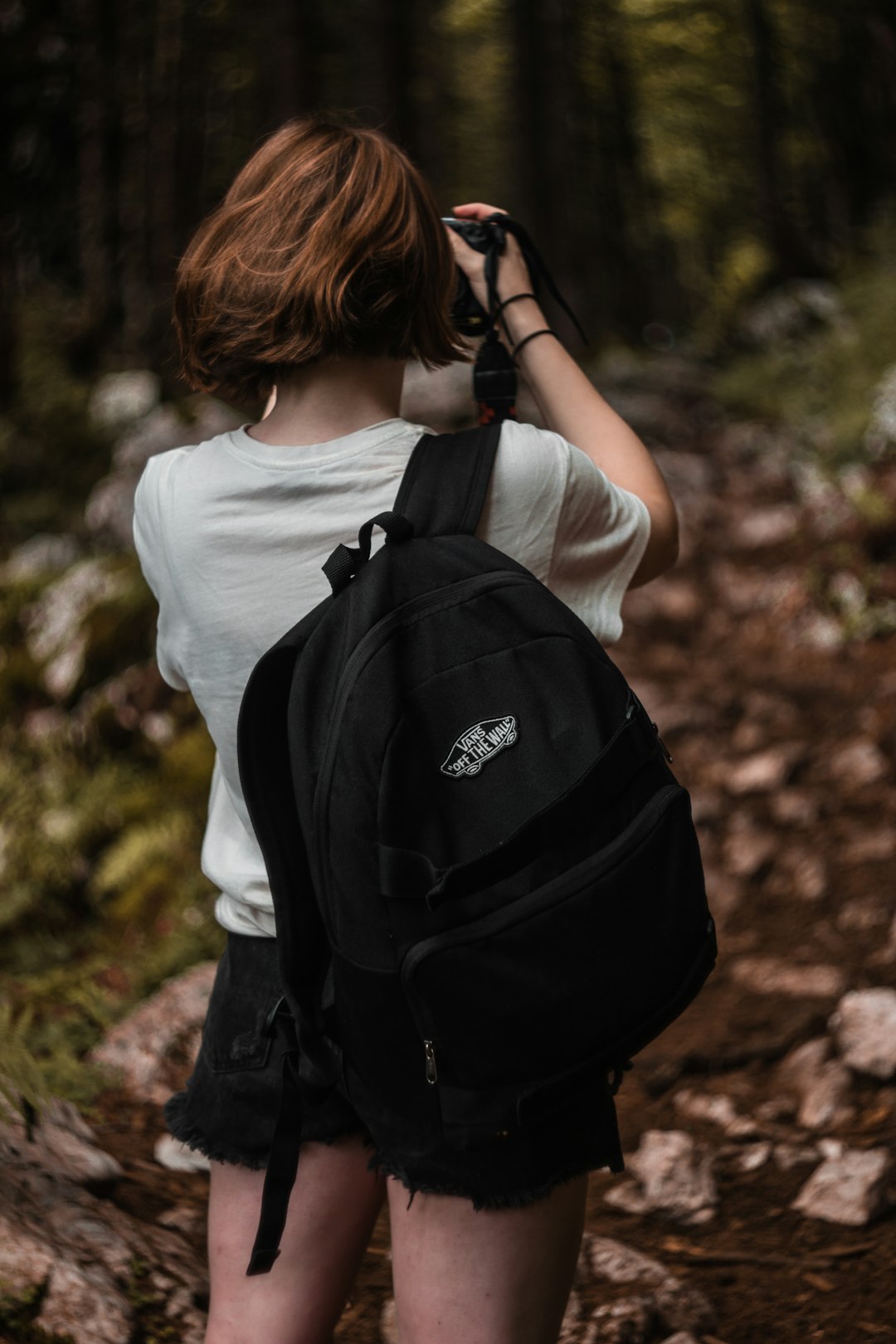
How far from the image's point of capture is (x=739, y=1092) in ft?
11.6

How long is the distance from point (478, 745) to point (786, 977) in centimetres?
307

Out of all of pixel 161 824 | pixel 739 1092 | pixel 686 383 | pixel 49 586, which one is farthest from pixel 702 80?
pixel 739 1092

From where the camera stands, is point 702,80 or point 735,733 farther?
point 702,80

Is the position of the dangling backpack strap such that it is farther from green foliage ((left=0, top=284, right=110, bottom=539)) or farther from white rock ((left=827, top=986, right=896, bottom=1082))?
green foliage ((left=0, top=284, right=110, bottom=539))

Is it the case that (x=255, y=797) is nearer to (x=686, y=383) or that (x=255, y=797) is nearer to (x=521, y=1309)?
(x=521, y=1309)

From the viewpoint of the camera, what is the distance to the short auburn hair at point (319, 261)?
152 centimetres

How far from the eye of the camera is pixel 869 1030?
3.50 m

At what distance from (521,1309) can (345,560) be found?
102 centimetres

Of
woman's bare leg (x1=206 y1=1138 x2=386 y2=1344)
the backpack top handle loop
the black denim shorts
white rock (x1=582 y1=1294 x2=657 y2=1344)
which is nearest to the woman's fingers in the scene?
the backpack top handle loop

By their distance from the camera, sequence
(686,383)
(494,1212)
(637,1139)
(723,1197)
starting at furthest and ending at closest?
(686,383), (637,1139), (723,1197), (494,1212)

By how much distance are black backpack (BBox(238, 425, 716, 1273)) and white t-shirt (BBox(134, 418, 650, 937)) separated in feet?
0.31

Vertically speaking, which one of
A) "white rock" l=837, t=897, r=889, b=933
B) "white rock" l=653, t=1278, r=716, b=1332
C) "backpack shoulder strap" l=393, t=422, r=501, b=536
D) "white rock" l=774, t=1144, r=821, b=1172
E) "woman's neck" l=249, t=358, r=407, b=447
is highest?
"woman's neck" l=249, t=358, r=407, b=447

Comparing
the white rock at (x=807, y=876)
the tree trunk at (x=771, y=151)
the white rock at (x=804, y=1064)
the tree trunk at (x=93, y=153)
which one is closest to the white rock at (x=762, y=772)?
the white rock at (x=807, y=876)

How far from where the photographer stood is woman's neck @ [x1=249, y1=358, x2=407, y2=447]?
5.29 feet
